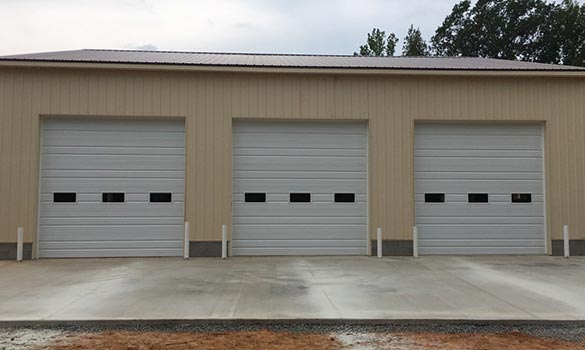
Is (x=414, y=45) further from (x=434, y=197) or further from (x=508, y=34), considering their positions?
Result: (x=434, y=197)

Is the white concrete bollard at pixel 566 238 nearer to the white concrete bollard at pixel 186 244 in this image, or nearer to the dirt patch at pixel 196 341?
the dirt patch at pixel 196 341

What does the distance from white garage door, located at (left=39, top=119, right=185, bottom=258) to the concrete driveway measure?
2.11ft

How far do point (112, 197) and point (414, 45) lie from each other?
4418 centimetres

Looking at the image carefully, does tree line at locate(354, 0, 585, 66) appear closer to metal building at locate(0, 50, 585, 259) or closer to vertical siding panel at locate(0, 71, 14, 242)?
Answer: metal building at locate(0, 50, 585, 259)

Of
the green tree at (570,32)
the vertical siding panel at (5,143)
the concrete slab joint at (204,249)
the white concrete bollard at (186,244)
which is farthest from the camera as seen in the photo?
the green tree at (570,32)

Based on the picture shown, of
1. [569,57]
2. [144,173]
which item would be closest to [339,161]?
[144,173]

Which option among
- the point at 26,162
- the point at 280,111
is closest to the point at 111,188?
the point at 26,162

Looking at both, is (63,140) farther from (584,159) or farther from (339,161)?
(584,159)

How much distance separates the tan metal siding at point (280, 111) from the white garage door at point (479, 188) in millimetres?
354

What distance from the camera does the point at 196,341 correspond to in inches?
205

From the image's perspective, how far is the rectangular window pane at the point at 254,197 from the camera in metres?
11.8

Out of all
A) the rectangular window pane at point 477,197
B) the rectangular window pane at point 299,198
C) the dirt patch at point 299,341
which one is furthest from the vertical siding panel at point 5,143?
the rectangular window pane at point 477,197

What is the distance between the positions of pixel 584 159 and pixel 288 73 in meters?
8.06

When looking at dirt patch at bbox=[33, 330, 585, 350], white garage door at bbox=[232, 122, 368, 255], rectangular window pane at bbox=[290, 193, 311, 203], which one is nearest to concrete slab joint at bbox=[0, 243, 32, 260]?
white garage door at bbox=[232, 122, 368, 255]
